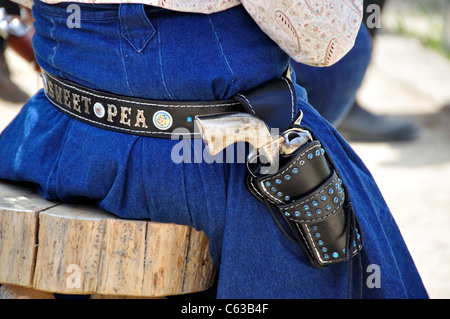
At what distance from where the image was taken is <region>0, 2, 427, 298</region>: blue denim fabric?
0.91 metres

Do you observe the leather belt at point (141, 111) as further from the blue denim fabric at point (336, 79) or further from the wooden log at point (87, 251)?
the blue denim fabric at point (336, 79)

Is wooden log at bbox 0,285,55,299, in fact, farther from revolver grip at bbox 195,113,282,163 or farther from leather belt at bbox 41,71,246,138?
revolver grip at bbox 195,113,282,163

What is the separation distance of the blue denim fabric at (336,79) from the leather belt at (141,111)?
65 cm

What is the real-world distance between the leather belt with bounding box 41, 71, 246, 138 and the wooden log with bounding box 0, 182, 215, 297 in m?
0.16

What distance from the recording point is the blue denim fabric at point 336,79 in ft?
5.12

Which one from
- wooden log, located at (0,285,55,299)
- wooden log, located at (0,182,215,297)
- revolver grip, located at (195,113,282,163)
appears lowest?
wooden log, located at (0,285,55,299)

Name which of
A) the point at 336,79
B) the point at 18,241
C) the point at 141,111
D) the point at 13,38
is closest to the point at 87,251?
the point at 18,241

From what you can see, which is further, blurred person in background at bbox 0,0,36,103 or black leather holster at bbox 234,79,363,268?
blurred person in background at bbox 0,0,36,103

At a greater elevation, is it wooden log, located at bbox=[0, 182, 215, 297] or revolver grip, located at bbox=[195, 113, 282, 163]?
revolver grip, located at bbox=[195, 113, 282, 163]

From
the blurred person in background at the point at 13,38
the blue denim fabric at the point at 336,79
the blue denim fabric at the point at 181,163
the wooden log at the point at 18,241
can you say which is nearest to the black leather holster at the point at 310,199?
the blue denim fabric at the point at 181,163

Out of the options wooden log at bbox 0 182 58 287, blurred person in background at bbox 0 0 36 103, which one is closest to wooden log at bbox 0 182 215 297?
wooden log at bbox 0 182 58 287

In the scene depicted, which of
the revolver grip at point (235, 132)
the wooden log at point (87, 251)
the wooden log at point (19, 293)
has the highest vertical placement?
the revolver grip at point (235, 132)
